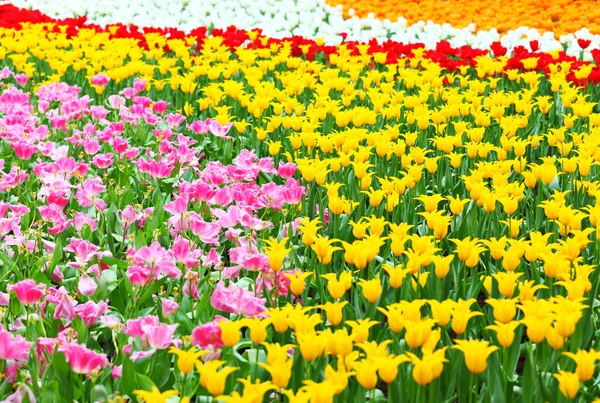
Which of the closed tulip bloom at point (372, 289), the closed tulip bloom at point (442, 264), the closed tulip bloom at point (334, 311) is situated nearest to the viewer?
the closed tulip bloom at point (334, 311)

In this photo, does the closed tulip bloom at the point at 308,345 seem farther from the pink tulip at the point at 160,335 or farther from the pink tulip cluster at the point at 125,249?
the pink tulip at the point at 160,335

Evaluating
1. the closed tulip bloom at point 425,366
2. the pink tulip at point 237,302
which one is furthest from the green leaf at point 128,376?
the closed tulip bloom at point 425,366

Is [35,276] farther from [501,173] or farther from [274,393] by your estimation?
[501,173]

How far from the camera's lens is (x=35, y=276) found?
9.75 feet

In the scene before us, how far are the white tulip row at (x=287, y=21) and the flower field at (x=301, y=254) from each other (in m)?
2.61

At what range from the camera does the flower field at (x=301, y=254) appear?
2.15m

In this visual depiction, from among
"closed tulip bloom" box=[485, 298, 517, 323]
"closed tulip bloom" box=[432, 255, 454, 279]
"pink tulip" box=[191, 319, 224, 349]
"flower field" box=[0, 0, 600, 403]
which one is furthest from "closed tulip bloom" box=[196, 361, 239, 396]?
"closed tulip bloom" box=[432, 255, 454, 279]

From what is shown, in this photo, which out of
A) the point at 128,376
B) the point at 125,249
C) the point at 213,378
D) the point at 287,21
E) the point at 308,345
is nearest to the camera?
the point at 213,378

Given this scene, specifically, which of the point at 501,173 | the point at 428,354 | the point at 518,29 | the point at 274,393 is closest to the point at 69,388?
the point at 274,393

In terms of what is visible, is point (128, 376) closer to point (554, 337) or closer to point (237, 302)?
point (237, 302)

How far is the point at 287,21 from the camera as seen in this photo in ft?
37.6

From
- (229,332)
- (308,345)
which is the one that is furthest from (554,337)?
(229,332)

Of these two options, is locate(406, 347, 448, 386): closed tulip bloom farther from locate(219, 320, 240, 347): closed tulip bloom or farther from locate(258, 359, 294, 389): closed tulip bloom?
locate(219, 320, 240, 347): closed tulip bloom

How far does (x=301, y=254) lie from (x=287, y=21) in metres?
8.32
